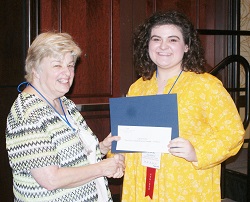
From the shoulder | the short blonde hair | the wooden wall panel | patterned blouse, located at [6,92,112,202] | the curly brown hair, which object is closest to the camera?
patterned blouse, located at [6,92,112,202]

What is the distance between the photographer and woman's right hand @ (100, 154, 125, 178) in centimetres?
187

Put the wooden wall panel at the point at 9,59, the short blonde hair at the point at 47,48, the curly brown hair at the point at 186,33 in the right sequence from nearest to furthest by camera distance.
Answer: the short blonde hair at the point at 47,48, the curly brown hair at the point at 186,33, the wooden wall panel at the point at 9,59

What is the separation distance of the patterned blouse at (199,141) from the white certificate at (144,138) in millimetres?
98

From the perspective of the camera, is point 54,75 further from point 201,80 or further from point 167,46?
point 201,80

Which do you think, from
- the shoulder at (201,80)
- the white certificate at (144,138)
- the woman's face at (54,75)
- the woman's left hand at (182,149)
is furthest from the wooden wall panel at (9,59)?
the woman's left hand at (182,149)

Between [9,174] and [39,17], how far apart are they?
1433 mm

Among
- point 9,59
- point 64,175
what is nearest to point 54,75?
point 64,175

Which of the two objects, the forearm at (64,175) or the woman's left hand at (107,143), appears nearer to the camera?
the forearm at (64,175)

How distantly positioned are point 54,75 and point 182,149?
2.25 ft

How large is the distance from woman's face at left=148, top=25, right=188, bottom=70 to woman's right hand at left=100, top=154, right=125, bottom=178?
53cm

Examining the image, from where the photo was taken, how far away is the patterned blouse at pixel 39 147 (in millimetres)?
1684

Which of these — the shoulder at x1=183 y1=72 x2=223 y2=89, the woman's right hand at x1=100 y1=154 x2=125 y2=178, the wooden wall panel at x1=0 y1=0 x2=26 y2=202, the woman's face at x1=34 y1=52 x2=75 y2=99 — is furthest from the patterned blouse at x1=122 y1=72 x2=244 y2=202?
the wooden wall panel at x1=0 y1=0 x2=26 y2=202

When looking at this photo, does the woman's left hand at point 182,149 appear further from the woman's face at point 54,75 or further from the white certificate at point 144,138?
the woman's face at point 54,75

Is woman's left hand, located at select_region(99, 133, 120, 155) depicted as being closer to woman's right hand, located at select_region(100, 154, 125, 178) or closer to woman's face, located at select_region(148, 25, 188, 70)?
woman's right hand, located at select_region(100, 154, 125, 178)
